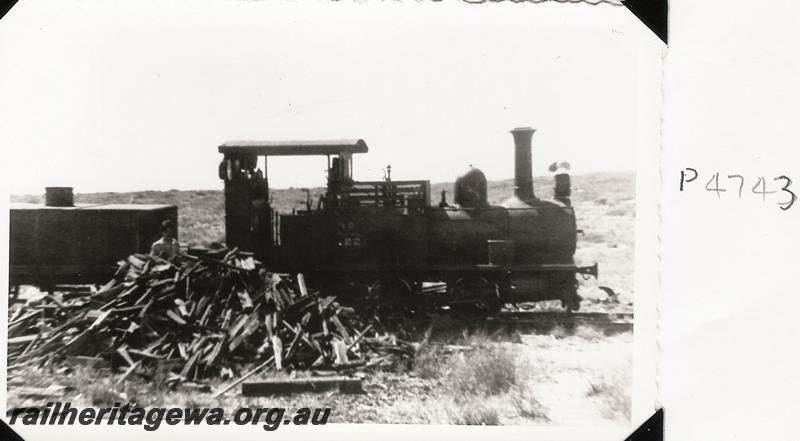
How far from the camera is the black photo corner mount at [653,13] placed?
2963mm

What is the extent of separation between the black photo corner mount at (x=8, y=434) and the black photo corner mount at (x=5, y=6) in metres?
2.32

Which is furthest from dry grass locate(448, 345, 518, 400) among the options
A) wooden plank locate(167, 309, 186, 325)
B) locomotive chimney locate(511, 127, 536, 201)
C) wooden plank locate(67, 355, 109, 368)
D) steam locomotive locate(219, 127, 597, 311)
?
wooden plank locate(67, 355, 109, 368)

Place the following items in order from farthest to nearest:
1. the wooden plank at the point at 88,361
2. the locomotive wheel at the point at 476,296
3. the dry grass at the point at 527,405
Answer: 1. the locomotive wheel at the point at 476,296
2. the wooden plank at the point at 88,361
3. the dry grass at the point at 527,405

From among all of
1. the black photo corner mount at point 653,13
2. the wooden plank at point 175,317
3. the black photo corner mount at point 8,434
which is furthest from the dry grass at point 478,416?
the black photo corner mount at point 8,434

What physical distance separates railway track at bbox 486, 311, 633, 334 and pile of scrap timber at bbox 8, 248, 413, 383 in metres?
0.85

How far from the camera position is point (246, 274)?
3.84 m

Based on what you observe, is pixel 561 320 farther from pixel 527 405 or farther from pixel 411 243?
pixel 411 243

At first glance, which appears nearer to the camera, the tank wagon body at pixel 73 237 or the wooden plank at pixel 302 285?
the tank wagon body at pixel 73 237

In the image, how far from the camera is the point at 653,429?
3018 mm

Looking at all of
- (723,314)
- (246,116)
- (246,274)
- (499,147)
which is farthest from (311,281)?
(723,314)

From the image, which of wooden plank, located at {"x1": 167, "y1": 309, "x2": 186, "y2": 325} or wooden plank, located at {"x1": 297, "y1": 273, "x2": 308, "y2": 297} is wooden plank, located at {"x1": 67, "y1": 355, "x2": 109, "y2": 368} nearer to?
wooden plank, located at {"x1": 167, "y1": 309, "x2": 186, "y2": 325}

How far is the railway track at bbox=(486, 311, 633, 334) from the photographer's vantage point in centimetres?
313

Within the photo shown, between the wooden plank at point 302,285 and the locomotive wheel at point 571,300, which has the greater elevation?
the wooden plank at point 302,285

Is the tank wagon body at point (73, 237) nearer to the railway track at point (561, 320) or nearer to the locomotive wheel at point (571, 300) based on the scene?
the railway track at point (561, 320)
